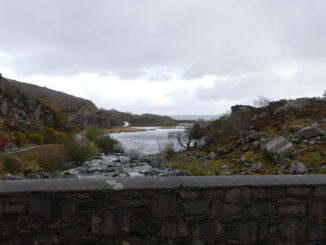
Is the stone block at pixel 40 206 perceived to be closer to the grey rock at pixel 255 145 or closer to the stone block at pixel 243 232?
the stone block at pixel 243 232

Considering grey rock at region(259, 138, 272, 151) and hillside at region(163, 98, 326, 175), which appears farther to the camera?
grey rock at region(259, 138, 272, 151)

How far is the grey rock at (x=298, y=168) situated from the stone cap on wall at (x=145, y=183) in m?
9.66

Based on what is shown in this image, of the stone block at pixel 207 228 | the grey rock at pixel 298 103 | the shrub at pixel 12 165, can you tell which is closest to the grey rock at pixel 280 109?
the grey rock at pixel 298 103

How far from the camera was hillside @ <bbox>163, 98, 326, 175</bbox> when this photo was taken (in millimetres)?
15337

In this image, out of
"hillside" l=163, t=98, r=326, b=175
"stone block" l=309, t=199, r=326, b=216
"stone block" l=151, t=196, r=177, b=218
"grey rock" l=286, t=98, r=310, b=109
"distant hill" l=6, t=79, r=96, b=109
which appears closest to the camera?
"stone block" l=151, t=196, r=177, b=218

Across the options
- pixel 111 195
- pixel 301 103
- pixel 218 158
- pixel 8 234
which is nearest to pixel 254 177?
pixel 111 195

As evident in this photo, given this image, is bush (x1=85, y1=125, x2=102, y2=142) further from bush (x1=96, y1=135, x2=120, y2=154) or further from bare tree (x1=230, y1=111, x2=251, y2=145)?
bare tree (x1=230, y1=111, x2=251, y2=145)

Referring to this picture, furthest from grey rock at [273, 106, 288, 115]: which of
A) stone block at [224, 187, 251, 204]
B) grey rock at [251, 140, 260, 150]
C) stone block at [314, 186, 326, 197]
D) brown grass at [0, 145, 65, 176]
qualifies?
stone block at [224, 187, 251, 204]

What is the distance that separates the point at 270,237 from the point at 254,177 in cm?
79

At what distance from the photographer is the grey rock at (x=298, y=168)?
42.6 feet

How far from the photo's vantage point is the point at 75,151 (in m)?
27.7

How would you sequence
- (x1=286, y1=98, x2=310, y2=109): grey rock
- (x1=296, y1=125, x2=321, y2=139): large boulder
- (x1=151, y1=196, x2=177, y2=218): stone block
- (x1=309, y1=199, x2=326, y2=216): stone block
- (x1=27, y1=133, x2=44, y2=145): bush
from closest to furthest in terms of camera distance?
(x1=151, y1=196, x2=177, y2=218): stone block < (x1=309, y1=199, x2=326, y2=216): stone block < (x1=296, y1=125, x2=321, y2=139): large boulder < (x1=286, y1=98, x2=310, y2=109): grey rock < (x1=27, y1=133, x2=44, y2=145): bush

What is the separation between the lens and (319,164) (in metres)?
13.6

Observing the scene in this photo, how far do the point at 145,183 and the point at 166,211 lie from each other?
432 mm
